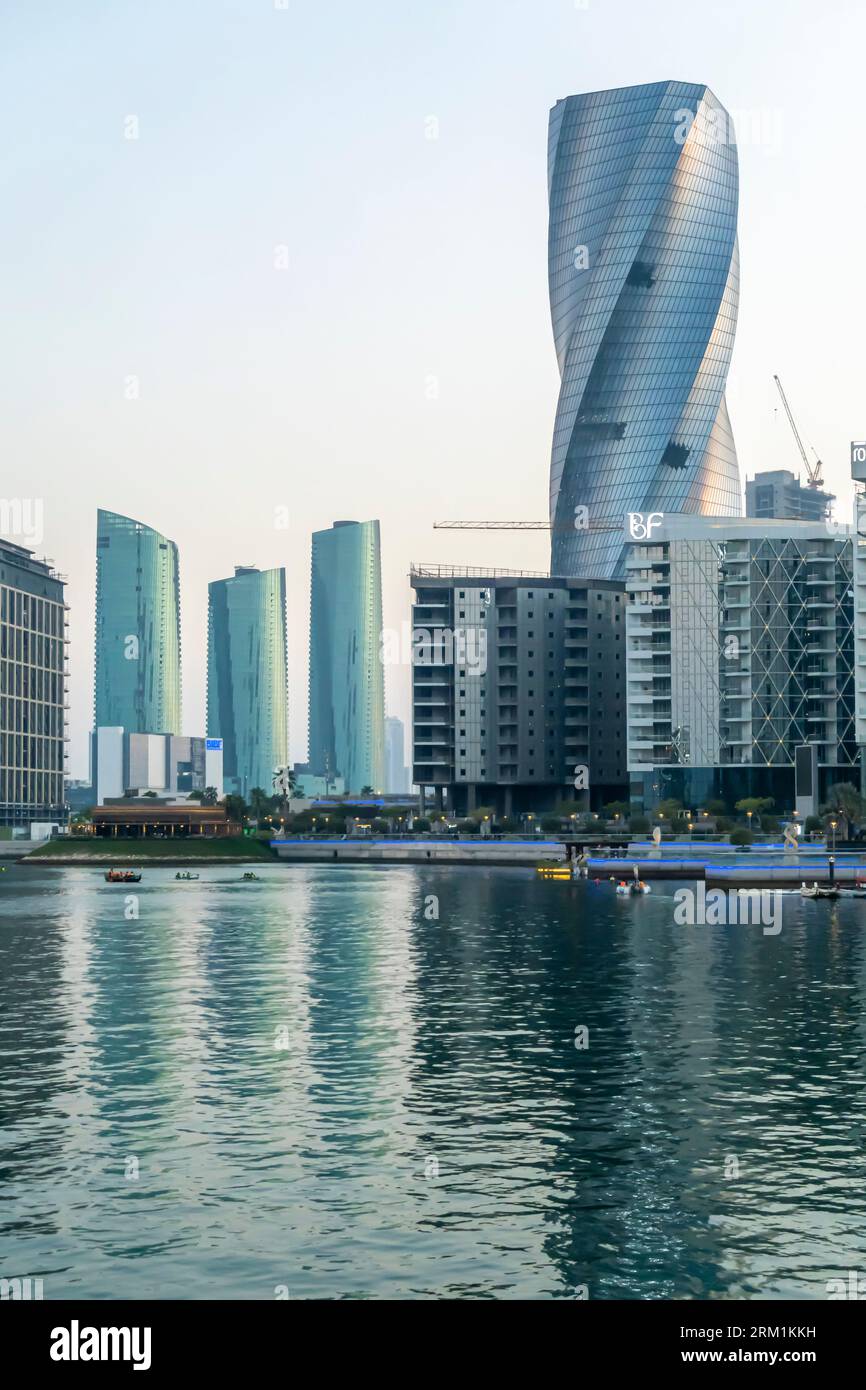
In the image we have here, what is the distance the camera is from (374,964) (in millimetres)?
102562

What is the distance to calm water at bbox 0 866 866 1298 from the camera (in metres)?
37.0

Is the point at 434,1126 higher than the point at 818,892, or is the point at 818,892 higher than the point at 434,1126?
the point at 434,1126

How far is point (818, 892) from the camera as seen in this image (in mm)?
165000

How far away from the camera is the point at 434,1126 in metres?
51.2

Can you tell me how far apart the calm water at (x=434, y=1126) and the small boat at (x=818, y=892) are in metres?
61.7

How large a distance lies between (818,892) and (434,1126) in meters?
121

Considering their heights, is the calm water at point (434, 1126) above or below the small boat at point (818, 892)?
above

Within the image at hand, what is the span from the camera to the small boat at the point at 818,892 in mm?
164000

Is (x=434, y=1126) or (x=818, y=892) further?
(x=818, y=892)

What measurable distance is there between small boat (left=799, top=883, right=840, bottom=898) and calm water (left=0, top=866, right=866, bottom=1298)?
61.7 meters

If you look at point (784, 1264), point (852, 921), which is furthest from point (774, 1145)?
point (852, 921)
